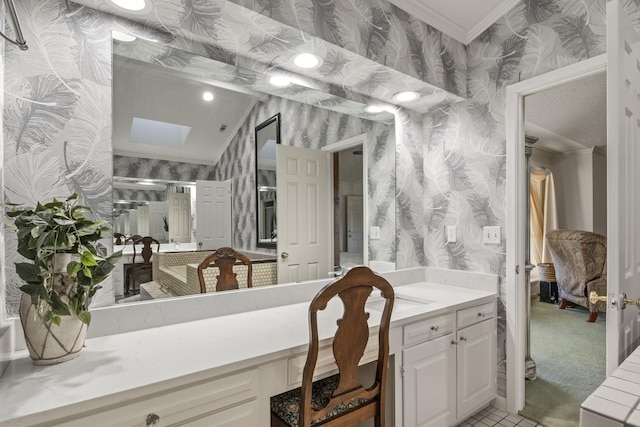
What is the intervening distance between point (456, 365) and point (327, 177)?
1.38 m

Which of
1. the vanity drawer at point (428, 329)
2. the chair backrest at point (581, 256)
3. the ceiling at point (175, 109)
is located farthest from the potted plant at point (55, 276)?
the chair backrest at point (581, 256)

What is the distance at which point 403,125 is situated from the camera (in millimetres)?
2604

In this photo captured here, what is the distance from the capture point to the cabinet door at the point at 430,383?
1.71 meters

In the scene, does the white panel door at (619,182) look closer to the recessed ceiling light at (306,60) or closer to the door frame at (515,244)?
the door frame at (515,244)

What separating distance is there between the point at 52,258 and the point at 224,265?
789mm

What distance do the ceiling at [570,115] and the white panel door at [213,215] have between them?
295 cm

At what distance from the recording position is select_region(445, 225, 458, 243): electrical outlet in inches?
99.5

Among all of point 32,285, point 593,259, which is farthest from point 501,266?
point 593,259

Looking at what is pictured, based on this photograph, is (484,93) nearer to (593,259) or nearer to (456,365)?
(456,365)

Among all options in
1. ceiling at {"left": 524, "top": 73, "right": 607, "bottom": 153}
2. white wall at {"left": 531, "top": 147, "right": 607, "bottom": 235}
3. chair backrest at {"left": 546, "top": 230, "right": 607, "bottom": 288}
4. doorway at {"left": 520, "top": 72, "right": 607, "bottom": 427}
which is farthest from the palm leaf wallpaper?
white wall at {"left": 531, "top": 147, "right": 607, "bottom": 235}

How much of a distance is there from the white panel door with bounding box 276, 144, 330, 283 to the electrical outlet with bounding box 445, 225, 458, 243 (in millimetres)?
Result: 942

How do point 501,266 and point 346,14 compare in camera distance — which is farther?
point 501,266

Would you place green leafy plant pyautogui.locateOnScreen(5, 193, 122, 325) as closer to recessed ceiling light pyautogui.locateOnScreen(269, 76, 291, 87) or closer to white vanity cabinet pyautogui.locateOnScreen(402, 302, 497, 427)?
recessed ceiling light pyautogui.locateOnScreen(269, 76, 291, 87)

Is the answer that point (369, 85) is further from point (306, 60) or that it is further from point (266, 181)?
point (266, 181)
